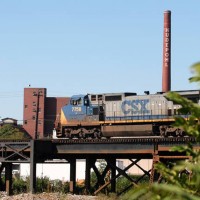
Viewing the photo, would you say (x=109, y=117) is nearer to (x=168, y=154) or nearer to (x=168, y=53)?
(x=168, y=154)

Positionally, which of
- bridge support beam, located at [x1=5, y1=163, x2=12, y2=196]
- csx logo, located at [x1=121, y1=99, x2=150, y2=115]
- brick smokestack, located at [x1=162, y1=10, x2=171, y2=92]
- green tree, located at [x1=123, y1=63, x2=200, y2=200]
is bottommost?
bridge support beam, located at [x1=5, y1=163, x2=12, y2=196]

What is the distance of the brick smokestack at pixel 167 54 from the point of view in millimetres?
68312

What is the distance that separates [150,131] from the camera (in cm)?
3734

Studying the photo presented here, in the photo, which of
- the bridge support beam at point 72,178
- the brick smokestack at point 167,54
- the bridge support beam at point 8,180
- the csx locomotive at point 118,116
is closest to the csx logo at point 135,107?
the csx locomotive at point 118,116

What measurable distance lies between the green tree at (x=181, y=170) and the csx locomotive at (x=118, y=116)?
31175 mm

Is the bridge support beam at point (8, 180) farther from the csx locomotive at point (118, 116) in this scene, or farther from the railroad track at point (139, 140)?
the csx locomotive at point (118, 116)

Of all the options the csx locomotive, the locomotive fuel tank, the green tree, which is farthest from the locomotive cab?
the green tree

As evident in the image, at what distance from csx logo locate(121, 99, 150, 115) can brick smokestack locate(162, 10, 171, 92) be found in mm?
28928

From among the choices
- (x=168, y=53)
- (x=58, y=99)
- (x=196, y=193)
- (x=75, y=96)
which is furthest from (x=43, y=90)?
(x=196, y=193)

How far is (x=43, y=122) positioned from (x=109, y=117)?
83748 millimetres

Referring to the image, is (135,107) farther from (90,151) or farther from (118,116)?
(90,151)

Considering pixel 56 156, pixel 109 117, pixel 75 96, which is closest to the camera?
pixel 56 156

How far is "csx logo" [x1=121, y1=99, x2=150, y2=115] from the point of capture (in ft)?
127

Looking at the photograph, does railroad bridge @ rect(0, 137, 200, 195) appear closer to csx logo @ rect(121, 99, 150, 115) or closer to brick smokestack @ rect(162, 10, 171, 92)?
csx logo @ rect(121, 99, 150, 115)
